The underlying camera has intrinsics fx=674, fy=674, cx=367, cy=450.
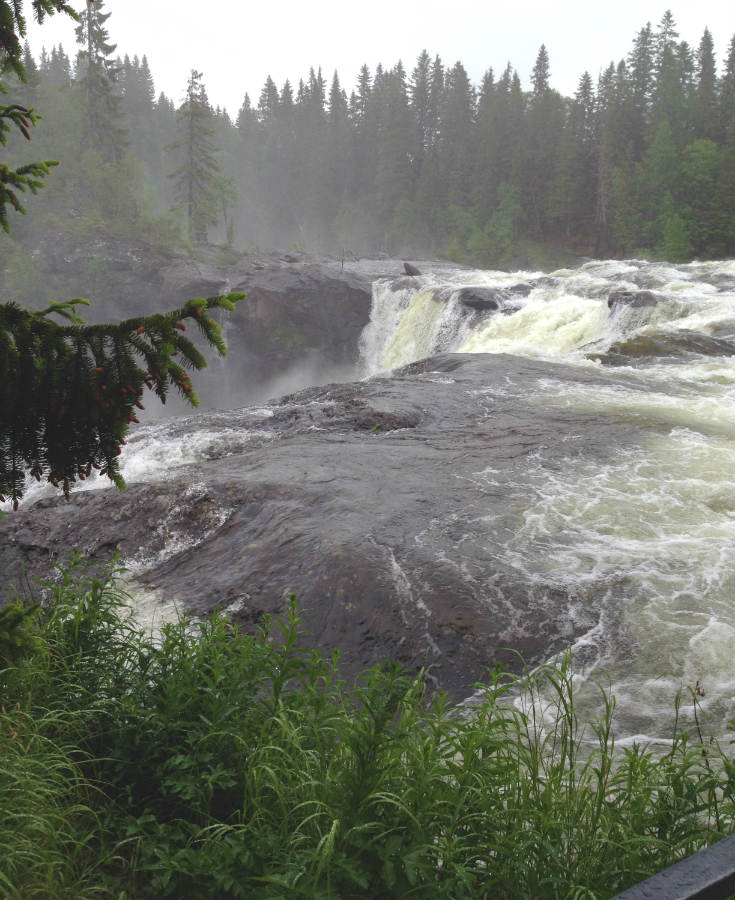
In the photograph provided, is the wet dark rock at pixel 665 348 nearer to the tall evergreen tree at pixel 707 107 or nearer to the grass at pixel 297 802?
the grass at pixel 297 802

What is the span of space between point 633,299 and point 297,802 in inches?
660

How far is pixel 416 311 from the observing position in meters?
25.4

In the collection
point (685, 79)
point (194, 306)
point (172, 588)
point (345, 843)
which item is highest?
point (685, 79)

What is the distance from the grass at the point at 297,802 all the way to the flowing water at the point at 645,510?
3.72 ft

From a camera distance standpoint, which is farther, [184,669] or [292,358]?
[292,358]

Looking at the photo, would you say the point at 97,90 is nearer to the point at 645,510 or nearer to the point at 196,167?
the point at 196,167

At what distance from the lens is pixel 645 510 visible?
7312 mm

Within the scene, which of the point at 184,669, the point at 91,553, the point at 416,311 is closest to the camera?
the point at 184,669

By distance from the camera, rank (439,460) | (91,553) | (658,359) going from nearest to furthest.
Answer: (91,553), (439,460), (658,359)

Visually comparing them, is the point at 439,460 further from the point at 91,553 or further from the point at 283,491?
the point at 91,553

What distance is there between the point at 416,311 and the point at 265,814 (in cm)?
2374

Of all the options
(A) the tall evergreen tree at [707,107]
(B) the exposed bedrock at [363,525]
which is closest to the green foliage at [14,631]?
(B) the exposed bedrock at [363,525]

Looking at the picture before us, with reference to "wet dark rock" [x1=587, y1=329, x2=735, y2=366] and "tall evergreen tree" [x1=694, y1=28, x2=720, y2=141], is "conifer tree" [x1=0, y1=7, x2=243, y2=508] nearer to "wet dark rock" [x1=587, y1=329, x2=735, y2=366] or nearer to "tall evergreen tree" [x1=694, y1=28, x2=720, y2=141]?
"wet dark rock" [x1=587, y1=329, x2=735, y2=366]

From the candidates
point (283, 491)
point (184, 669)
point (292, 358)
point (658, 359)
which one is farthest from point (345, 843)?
point (292, 358)
